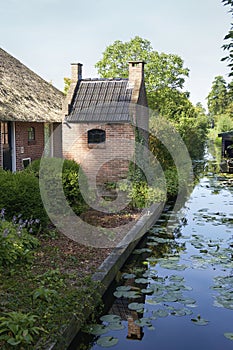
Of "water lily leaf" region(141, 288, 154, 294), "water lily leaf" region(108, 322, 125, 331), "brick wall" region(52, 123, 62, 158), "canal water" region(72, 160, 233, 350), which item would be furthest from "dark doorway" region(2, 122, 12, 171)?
"water lily leaf" region(108, 322, 125, 331)

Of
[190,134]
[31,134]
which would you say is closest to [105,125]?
[31,134]

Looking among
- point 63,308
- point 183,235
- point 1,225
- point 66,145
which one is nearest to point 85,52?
point 66,145

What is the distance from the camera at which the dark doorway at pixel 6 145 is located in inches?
574

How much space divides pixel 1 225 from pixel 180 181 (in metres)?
12.2

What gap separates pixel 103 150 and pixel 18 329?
1303cm

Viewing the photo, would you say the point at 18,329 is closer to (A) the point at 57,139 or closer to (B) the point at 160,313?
(B) the point at 160,313

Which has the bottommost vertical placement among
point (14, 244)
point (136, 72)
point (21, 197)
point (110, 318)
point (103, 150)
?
point (110, 318)

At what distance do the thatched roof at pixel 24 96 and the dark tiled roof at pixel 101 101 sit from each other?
1.06 metres

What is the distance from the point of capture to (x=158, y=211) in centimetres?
1236

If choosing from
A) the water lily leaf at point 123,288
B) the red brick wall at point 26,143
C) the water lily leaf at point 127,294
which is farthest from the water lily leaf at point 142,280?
the red brick wall at point 26,143

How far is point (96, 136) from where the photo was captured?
17.0 m

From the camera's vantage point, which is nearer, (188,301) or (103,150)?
(188,301)

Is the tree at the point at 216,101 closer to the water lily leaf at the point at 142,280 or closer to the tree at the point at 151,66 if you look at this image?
the tree at the point at 151,66

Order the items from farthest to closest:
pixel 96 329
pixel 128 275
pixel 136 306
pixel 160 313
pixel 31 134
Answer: pixel 31 134, pixel 128 275, pixel 136 306, pixel 160 313, pixel 96 329
